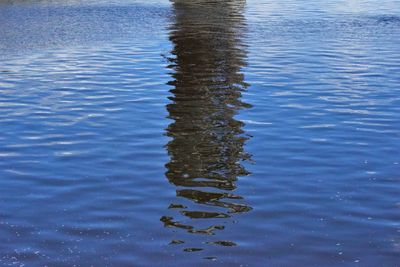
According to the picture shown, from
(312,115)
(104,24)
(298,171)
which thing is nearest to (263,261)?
(298,171)

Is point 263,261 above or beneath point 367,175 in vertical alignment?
beneath

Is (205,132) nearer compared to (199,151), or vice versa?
(199,151)

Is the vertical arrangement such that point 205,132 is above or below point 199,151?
above

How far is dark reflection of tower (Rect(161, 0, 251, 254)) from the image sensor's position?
32.0 feet

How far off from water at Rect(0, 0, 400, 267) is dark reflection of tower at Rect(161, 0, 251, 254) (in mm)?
40

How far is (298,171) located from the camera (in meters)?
11.4

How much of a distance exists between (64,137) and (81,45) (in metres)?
11.7

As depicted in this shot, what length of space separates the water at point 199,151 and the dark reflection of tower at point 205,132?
40 millimetres

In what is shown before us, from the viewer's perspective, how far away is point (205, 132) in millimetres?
13680

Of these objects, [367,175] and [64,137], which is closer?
[367,175]

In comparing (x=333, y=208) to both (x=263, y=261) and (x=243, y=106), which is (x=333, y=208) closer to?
(x=263, y=261)

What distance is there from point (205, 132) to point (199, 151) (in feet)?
4.14

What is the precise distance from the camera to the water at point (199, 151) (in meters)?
8.69

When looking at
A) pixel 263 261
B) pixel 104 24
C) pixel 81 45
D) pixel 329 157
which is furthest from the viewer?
pixel 104 24
